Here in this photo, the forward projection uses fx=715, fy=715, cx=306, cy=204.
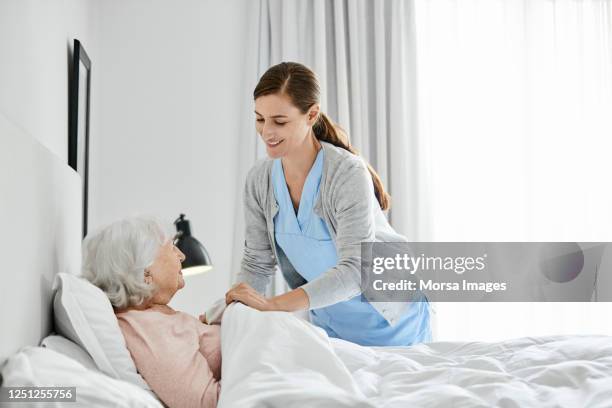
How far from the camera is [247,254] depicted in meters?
2.17

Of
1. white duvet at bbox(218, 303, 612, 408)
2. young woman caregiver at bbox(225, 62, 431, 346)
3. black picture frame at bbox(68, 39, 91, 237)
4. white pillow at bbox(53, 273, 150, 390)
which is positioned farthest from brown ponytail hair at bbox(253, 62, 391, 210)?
black picture frame at bbox(68, 39, 91, 237)

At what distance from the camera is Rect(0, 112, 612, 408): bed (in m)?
1.13

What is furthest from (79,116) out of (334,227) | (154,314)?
(154,314)

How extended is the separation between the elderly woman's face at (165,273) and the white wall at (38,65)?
0.52 metres

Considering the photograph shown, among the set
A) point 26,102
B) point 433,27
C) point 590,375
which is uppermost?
point 433,27

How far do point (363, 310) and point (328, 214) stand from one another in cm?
34

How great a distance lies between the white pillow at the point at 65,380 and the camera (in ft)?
3.34

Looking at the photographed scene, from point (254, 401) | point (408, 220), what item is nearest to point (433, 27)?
point (408, 220)

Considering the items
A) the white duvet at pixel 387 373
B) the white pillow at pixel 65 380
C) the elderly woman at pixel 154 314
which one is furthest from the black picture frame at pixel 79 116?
the white pillow at pixel 65 380

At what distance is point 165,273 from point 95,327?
28 centimetres

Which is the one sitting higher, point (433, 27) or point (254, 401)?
point (433, 27)

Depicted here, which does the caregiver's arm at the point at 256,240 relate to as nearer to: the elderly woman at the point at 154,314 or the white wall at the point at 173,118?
the elderly woman at the point at 154,314

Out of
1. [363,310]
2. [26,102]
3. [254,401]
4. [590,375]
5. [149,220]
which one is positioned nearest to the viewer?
[254,401]

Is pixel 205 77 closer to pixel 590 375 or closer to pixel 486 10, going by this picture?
pixel 486 10
